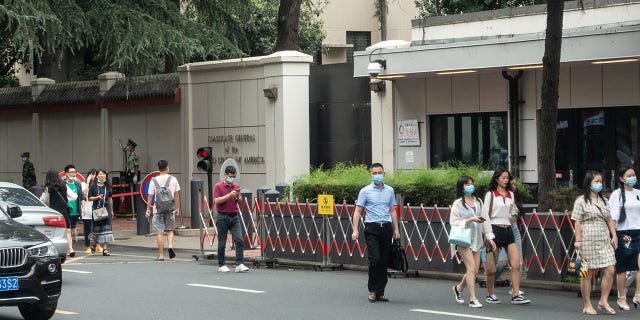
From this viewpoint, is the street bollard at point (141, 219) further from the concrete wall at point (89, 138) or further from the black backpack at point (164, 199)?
the black backpack at point (164, 199)

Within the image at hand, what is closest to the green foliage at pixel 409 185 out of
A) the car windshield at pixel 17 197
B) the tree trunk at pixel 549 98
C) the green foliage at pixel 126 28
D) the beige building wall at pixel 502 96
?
the tree trunk at pixel 549 98

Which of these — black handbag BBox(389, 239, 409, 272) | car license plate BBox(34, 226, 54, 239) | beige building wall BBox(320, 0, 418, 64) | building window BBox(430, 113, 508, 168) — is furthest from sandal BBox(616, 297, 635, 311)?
beige building wall BBox(320, 0, 418, 64)

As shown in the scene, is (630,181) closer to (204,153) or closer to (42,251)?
(42,251)

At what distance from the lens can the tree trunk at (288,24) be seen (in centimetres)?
3167

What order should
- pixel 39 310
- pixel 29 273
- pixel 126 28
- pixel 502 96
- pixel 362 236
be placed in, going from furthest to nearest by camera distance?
pixel 126 28 < pixel 502 96 < pixel 362 236 < pixel 39 310 < pixel 29 273

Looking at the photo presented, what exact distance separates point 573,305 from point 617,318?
1.20m

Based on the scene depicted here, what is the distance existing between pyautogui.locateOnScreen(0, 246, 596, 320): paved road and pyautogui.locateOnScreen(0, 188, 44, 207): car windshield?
1.37 metres

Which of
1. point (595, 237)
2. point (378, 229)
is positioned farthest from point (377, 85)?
point (595, 237)

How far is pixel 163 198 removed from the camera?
21.0 m

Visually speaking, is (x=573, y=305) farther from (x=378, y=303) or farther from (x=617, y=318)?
(x=378, y=303)

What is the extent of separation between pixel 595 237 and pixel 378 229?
2.89 meters

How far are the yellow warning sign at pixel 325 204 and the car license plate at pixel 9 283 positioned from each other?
24.3 feet

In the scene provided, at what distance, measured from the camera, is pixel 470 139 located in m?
26.2

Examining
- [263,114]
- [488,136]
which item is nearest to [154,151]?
[263,114]
